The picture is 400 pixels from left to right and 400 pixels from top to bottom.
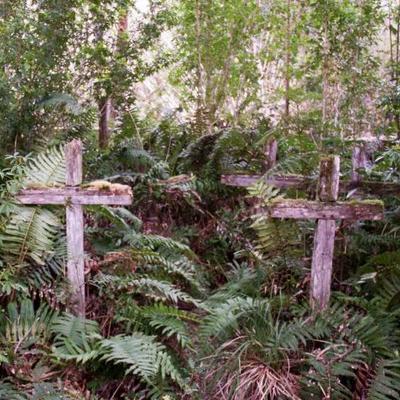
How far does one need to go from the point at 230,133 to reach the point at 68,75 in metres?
1.81

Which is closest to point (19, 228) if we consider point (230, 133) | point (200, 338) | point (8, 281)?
point (8, 281)

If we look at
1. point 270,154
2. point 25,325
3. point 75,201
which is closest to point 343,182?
point 270,154

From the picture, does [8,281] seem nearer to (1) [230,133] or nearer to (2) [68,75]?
(2) [68,75]

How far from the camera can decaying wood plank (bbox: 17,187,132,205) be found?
3.76 m

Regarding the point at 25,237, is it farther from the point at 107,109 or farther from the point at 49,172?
the point at 107,109

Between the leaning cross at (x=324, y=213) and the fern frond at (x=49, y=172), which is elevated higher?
the fern frond at (x=49, y=172)

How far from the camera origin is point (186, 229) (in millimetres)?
5605

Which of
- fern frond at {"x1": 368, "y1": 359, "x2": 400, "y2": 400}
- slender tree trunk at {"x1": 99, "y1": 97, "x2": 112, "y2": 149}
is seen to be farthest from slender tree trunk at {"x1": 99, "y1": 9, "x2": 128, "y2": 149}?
fern frond at {"x1": 368, "y1": 359, "x2": 400, "y2": 400}

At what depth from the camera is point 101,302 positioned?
3.99 metres

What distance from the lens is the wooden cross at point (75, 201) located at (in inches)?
148

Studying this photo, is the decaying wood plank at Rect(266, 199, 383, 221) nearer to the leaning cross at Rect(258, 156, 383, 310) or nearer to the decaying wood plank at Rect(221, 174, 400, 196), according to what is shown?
the leaning cross at Rect(258, 156, 383, 310)

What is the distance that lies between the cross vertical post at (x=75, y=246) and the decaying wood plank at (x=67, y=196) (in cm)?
4

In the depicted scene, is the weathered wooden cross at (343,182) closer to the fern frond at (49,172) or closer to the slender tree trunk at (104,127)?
the fern frond at (49,172)

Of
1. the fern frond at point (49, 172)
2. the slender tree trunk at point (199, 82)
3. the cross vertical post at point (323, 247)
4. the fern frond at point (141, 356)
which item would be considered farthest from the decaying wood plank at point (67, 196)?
the slender tree trunk at point (199, 82)
